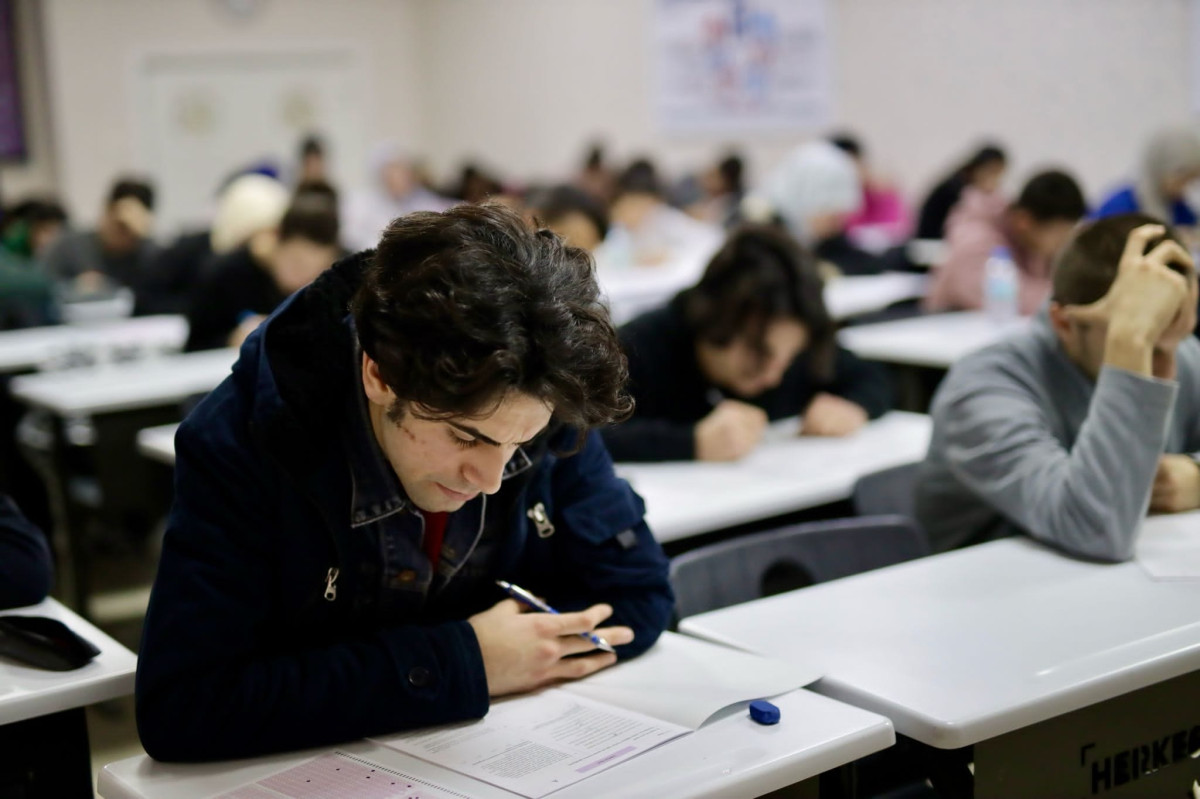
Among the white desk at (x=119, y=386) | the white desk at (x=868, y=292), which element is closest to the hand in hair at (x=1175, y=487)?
the white desk at (x=119, y=386)

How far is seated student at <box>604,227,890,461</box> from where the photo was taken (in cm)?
272

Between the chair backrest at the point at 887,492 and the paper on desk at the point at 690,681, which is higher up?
the paper on desk at the point at 690,681

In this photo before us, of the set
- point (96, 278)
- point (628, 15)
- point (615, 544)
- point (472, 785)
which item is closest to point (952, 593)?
point (615, 544)

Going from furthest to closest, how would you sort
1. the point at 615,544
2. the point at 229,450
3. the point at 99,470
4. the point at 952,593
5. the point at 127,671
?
the point at 99,470
the point at 952,593
the point at 615,544
the point at 127,671
the point at 229,450

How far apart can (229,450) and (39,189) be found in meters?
9.57

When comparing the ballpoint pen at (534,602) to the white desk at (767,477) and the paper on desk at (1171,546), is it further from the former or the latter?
the paper on desk at (1171,546)

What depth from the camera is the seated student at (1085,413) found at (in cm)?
190

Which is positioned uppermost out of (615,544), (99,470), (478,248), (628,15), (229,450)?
(628,15)

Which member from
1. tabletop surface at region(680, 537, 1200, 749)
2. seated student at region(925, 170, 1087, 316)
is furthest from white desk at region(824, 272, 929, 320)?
tabletop surface at region(680, 537, 1200, 749)

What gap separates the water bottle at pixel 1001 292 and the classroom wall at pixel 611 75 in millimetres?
3524

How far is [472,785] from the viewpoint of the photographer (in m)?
1.26

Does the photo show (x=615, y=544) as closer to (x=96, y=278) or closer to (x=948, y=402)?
(x=948, y=402)

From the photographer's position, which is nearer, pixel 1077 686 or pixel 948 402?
pixel 1077 686

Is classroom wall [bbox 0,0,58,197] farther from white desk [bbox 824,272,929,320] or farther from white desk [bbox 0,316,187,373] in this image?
white desk [bbox 824,272,929,320]
